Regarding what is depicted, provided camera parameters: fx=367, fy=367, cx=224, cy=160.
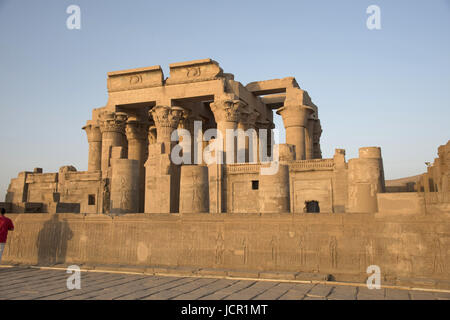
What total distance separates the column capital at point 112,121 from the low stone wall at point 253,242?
12513 millimetres

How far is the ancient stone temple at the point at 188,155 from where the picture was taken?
1441 cm

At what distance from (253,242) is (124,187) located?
682cm

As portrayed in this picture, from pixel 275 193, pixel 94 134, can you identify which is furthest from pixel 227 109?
pixel 94 134

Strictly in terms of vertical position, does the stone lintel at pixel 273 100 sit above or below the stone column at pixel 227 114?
above

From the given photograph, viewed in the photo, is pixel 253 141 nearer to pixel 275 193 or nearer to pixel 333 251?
pixel 275 193

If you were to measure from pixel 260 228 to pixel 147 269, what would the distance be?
8.15 feet

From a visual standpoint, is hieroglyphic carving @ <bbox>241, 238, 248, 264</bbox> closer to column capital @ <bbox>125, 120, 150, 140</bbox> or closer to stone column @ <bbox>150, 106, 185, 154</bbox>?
stone column @ <bbox>150, 106, 185, 154</bbox>

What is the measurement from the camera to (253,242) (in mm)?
7672

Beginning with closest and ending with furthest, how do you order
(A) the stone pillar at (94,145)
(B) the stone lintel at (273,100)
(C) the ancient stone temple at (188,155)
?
(C) the ancient stone temple at (188,155), (A) the stone pillar at (94,145), (B) the stone lintel at (273,100)

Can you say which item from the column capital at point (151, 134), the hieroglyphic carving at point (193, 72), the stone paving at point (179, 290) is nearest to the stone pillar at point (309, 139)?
the hieroglyphic carving at point (193, 72)

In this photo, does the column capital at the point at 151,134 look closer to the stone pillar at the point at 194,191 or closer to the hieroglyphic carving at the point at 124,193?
the hieroglyphic carving at the point at 124,193

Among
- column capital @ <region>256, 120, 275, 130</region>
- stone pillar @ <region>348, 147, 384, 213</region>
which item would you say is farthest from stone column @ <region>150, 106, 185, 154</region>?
stone pillar @ <region>348, 147, 384, 213</region>

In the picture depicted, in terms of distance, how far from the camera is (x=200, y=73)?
795 inches
